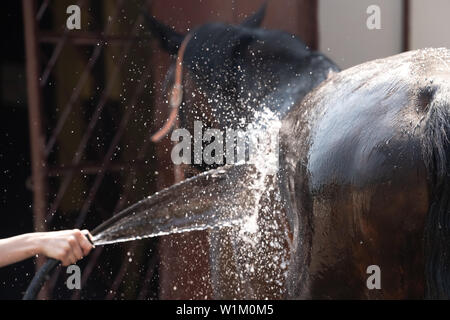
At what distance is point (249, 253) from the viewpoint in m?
1.28

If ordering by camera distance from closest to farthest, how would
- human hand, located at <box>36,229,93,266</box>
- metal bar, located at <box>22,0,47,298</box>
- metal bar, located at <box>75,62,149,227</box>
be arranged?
human hand, located at <box>36,229,93,266</box>, metal bar, located at <box>22,0,47,298</box>, metal bar, located at <box>75,62,149,227</box>

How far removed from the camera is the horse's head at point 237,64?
1525mm

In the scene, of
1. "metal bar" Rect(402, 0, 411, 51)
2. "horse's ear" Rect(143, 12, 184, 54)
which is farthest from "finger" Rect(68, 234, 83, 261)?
"metal bar" Rect(402, 0, 411, 51)

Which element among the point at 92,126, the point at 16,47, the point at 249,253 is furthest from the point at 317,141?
the point at 16,47

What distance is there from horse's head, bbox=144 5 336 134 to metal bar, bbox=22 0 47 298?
0.49m

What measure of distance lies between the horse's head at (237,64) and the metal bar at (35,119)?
490 mm

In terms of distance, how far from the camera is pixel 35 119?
1.93m

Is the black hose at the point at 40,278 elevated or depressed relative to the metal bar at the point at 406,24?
depressed

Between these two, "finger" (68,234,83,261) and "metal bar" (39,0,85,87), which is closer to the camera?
"finger" (68,234,83,261)

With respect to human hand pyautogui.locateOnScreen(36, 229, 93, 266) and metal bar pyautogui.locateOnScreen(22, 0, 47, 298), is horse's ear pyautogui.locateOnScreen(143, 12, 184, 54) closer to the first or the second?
metal bar pyautogui.locateOnScreen(22, 0, 47, 298)

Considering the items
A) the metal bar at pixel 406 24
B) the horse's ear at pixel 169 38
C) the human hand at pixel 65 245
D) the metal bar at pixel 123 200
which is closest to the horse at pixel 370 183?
the human hand at pixel 65 245

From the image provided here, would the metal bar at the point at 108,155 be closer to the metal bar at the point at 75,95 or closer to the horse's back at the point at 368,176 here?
the metal bar at the point at 75,95

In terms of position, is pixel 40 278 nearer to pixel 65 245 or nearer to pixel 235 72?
pixel 65 245

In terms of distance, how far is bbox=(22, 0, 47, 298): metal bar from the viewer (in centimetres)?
191
